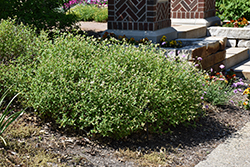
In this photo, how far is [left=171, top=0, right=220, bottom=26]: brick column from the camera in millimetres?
8430

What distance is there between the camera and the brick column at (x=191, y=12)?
843 centimetres

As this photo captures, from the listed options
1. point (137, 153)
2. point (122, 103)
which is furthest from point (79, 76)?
point (137, 153)

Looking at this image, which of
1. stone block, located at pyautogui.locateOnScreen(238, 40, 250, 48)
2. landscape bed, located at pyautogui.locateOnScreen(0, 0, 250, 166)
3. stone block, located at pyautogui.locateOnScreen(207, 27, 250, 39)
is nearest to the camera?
landscape bed, located at pyautogui.locateOnScreen(0, 0, 250, 166)

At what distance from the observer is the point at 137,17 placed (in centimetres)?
657

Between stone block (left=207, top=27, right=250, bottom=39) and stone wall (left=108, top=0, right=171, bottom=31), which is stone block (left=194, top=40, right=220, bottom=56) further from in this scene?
stone block (left=207, top=27, right=250, bottom=39)

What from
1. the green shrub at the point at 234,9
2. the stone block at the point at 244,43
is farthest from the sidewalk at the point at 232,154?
the green shrub at the point at 234,9

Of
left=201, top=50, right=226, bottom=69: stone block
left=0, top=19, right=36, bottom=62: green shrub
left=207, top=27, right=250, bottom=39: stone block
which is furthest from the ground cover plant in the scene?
left=207, top=27, right=250, bottom=39: stone block

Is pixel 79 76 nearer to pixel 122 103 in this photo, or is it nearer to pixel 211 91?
pixel 122 103

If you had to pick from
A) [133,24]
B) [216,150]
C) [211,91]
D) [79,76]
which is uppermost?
[133,24]

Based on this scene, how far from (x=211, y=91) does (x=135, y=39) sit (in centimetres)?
210

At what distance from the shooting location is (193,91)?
410 centimetres

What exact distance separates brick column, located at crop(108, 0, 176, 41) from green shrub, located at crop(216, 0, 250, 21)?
392 cm

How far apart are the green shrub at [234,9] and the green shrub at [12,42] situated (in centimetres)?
710

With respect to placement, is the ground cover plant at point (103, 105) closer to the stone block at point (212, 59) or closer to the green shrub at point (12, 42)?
the green shrub at point (12, 42)
